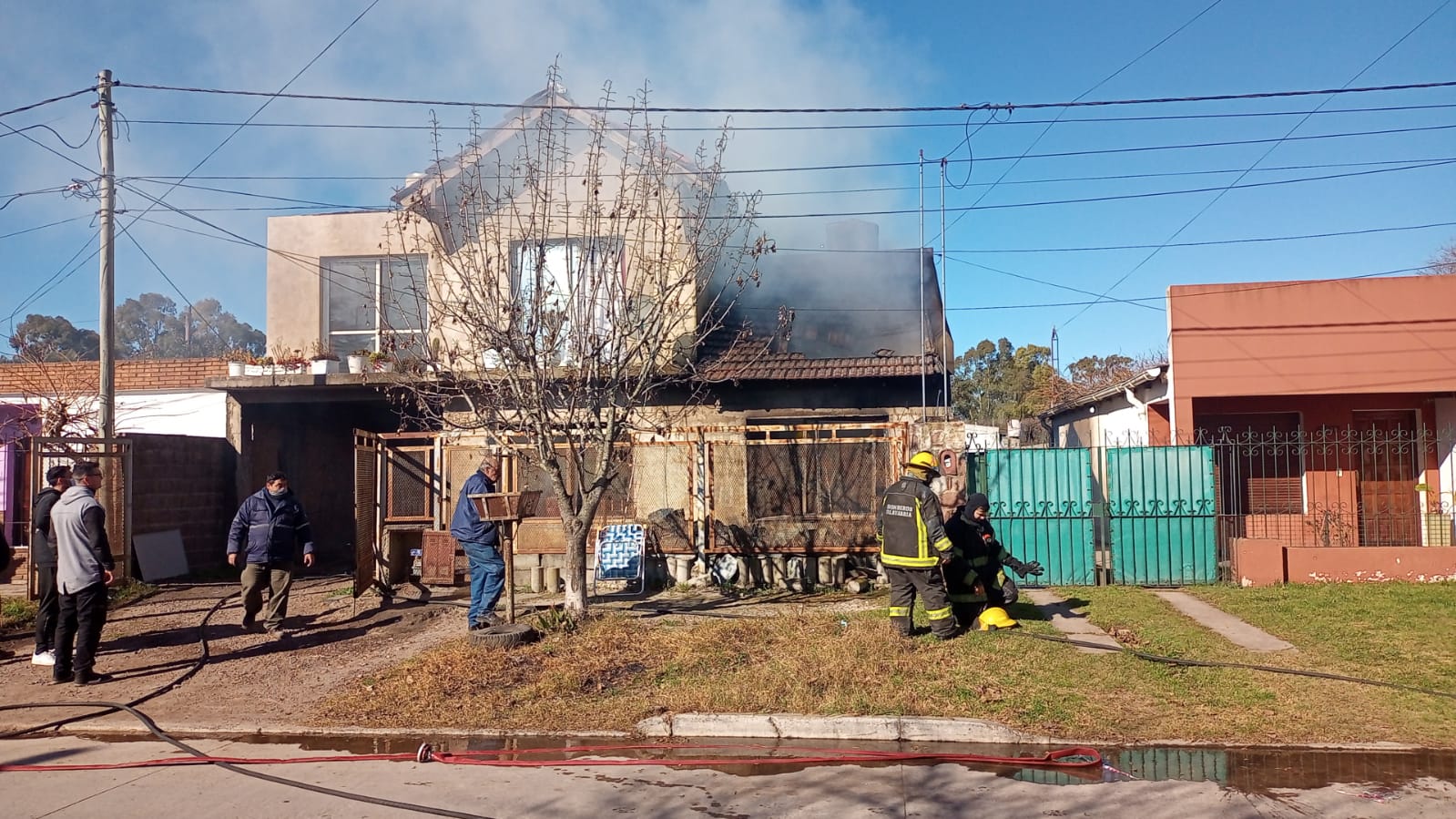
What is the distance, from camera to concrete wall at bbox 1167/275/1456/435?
42.2 feet

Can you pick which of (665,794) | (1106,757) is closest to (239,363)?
(665,794)

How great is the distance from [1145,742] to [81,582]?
8026mm

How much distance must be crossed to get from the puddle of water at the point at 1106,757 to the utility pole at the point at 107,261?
7403mm

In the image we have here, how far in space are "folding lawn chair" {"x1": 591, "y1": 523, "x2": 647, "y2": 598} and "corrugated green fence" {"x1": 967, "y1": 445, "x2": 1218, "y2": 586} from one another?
4171mm

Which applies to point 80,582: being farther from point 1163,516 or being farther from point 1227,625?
point 1163,516

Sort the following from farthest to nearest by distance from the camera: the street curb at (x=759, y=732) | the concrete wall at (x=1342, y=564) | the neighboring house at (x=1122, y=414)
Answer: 1. the neighboring house at (x=1122, y=414)
2. the concrete wall at (x=1342, y=564)
3. the street curb at (x=759, y=732)

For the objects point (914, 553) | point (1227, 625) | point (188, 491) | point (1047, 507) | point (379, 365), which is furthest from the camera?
point (379, 365)

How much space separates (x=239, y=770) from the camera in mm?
5645

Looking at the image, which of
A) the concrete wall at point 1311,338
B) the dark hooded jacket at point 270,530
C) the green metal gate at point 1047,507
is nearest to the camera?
the dark hooded jacket at point 270,530

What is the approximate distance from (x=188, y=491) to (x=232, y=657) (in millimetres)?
7317

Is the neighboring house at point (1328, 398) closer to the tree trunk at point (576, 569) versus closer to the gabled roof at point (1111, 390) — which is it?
the gabled roof at point (1111, 390)

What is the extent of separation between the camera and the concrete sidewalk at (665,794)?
4883 mm

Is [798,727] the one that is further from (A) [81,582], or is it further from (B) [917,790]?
(A) [81,582]

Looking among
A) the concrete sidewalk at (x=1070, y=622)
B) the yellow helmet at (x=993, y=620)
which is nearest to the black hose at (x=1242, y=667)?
the concrete sidewalk at (x=1070, y=622)
